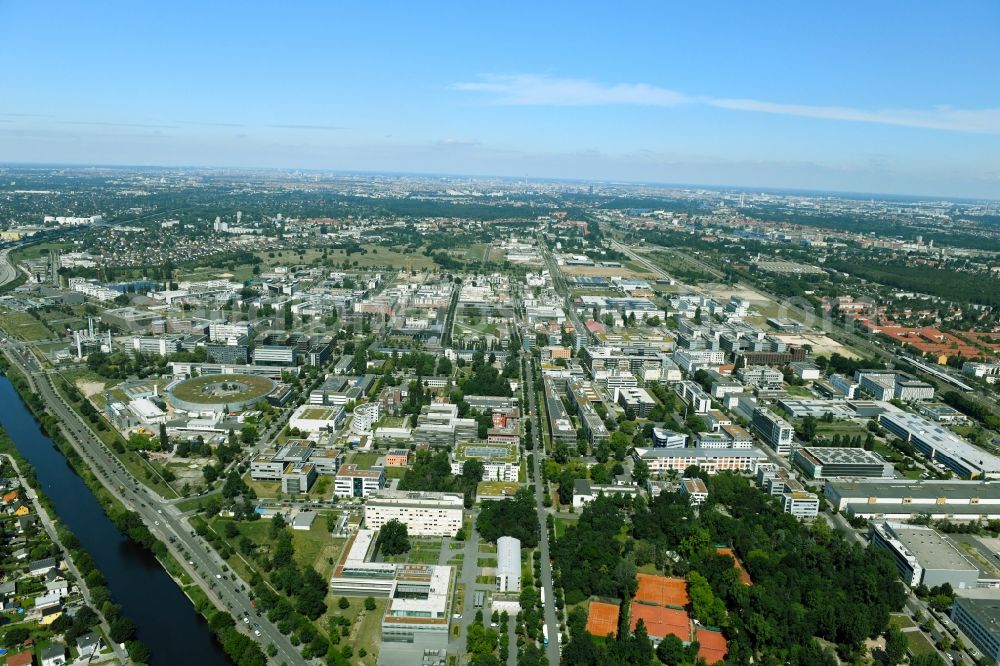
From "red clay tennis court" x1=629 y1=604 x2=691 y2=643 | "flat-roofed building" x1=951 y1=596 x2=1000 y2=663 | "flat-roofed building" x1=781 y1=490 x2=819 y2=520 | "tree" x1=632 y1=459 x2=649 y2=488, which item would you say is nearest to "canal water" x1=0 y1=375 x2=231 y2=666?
"red clay tennis court" x1=629 y1=604 x2=691 y2=643

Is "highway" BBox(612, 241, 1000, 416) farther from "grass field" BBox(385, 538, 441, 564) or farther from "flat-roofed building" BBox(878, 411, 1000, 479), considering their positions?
"grass field" BBox(385, 538, 441, 564)

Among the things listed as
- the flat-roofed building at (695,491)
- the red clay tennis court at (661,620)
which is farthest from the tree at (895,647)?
the flat-roofed building at (695,491)

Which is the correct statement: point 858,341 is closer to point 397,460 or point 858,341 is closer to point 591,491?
point 591,491

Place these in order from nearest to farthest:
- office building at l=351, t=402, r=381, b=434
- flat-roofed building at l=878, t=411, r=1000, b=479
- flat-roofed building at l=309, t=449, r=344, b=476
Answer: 1. flat-roofed building at l=309, t=449, r=344, b=476
2. flat-roofed building at l=878, t=411, r=1000, b=479
3. office building at l=351, t=402, r=381, b=434

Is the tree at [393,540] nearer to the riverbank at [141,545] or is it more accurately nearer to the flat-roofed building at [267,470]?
the riverbank at [141,545]

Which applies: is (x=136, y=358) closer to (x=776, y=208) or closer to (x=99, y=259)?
(x=99, y=259)

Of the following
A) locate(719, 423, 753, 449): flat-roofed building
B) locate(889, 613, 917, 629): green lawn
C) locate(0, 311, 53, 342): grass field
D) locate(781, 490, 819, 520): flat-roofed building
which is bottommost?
locate(889, 613, 917, 629): green lawn
